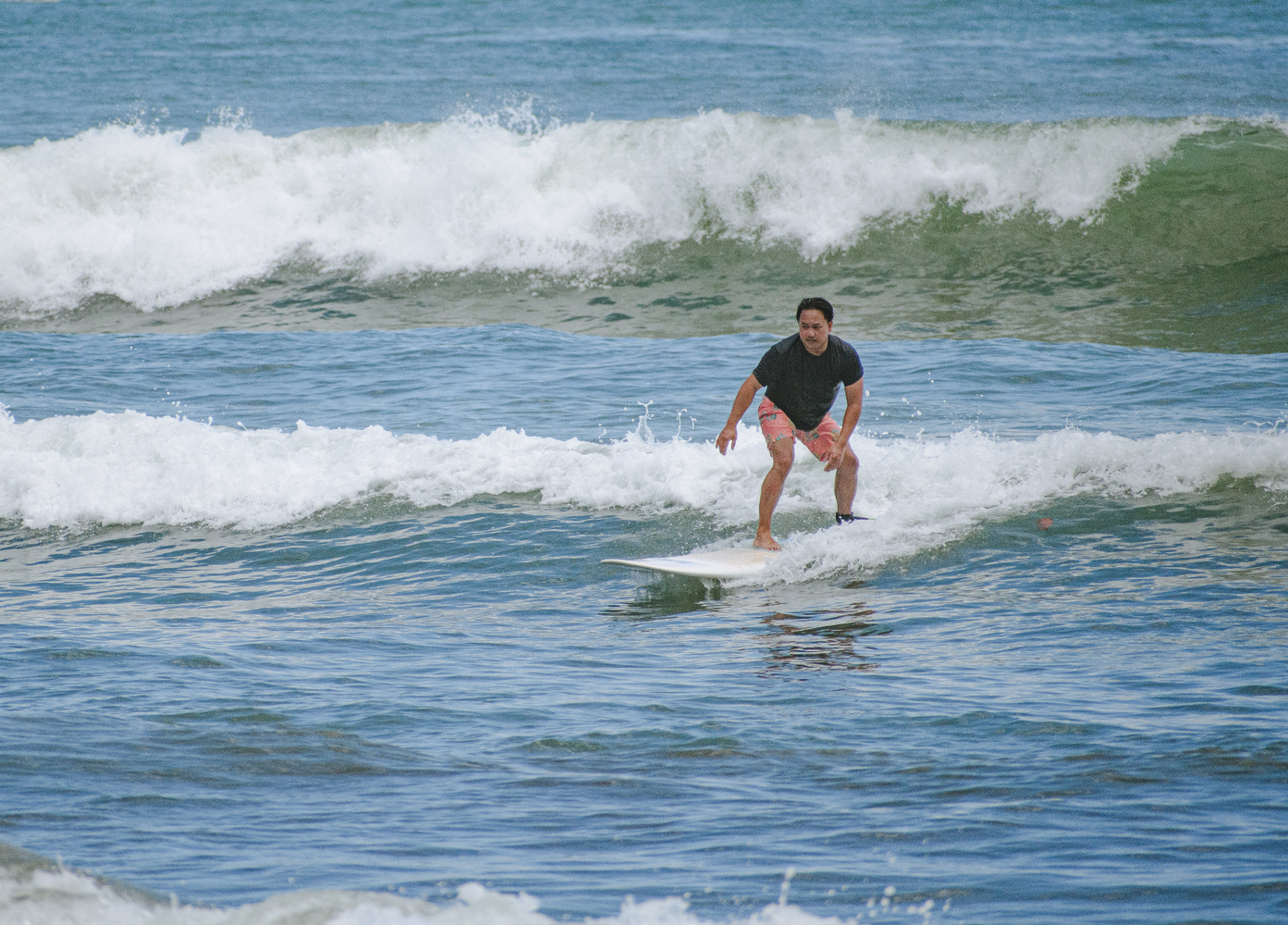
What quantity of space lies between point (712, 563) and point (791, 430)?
3.40 ft

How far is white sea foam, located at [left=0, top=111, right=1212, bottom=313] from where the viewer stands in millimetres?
17500

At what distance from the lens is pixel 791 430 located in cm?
769

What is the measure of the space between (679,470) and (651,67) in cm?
1889

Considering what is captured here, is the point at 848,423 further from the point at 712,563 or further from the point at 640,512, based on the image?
the point at 640,512

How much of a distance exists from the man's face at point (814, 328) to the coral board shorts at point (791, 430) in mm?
533

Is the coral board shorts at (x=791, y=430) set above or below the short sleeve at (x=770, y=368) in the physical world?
below

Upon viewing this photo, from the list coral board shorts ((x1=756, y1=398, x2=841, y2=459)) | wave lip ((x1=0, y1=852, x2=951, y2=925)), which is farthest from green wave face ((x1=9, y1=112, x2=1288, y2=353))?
wave lip ((x1=0, y1=852, x2=951, y2=925))

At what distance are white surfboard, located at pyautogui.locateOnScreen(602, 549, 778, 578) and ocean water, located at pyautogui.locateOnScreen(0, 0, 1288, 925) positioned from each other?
0.37ft

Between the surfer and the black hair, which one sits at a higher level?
the black hair

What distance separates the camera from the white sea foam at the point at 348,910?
3.12 m

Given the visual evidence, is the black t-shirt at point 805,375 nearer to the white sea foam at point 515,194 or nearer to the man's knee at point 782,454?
the man's knee at point 782,454

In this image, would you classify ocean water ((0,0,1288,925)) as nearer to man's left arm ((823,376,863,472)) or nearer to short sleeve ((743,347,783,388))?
man's left arm ((823,376,863,472))

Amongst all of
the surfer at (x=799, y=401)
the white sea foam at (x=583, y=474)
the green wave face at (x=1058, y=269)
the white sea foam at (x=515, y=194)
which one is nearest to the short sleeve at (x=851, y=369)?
the surfer at (x=799, y=401)

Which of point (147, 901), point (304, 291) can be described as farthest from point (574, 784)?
point (304, 291)
